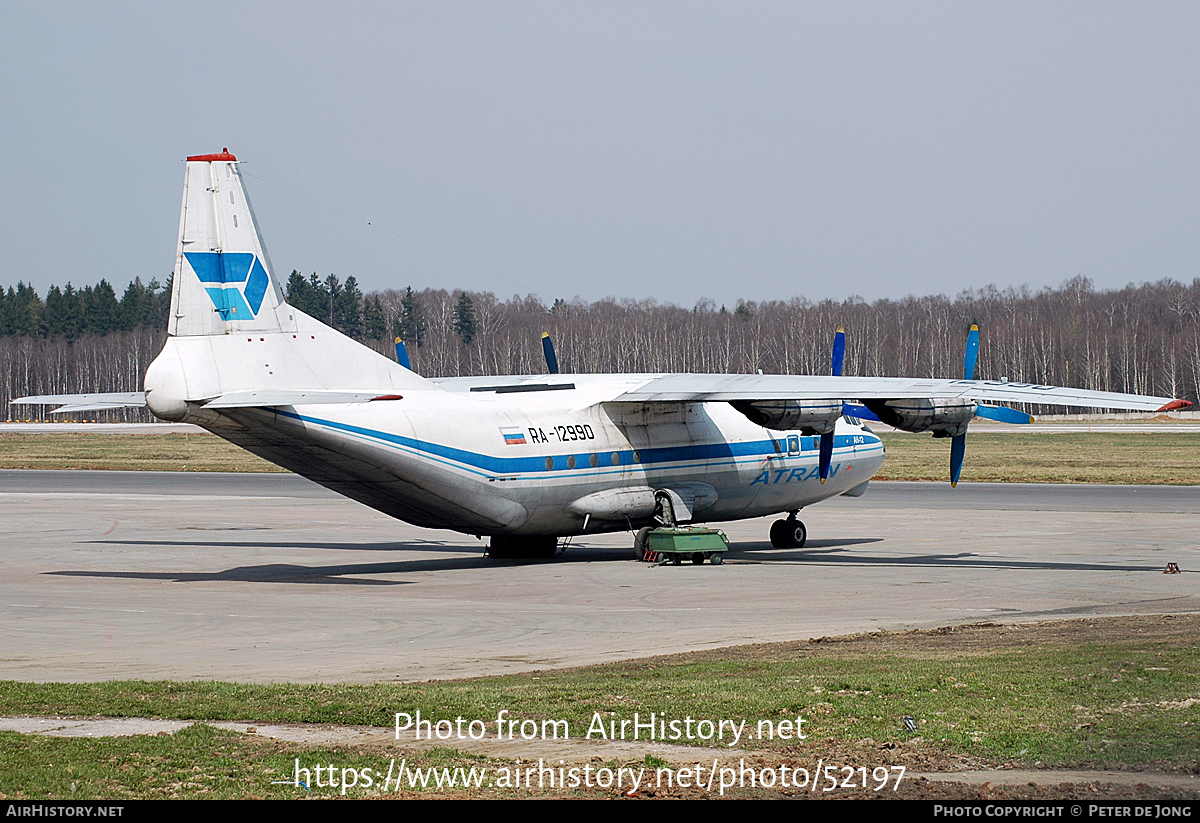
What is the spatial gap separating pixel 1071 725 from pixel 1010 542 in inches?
833

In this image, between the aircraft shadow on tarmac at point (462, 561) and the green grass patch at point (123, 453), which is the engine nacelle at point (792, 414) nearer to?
the aircraft shadow on tarmac at point (462, 561)

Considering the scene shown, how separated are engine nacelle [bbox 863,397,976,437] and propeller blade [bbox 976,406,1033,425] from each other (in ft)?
0.80

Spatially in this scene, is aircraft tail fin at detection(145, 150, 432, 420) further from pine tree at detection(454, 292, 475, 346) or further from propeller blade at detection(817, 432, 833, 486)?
pine tree at detection(454, 292, 475, 346)

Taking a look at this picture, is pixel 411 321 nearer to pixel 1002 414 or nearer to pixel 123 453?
pixel 123 453

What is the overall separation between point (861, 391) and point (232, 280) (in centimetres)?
1255

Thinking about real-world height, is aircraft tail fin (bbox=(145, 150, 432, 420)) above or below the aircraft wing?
above

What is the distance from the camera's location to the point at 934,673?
12.5m

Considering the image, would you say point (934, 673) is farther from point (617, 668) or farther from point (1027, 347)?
point (1027, 347)

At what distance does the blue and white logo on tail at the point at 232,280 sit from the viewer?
22609 millimetres

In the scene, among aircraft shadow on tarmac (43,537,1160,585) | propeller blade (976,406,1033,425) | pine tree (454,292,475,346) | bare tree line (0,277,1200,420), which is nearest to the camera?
aircraft shadow on tarmac (43,537,1160,585)

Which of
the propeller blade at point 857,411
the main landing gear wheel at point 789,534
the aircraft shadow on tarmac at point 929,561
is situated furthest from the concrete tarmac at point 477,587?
the propeller blade at point 857,411

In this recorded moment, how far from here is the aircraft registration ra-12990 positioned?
22.3 meters

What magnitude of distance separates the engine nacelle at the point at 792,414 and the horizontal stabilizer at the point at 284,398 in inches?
366

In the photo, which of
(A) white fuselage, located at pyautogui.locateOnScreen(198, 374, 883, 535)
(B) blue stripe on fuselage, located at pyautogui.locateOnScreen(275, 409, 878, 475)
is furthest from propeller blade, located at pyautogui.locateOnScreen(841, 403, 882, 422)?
(B) blue stripe on fuselage, located at pyautogui.locateOnScreen(275, 409, 878, 475)
